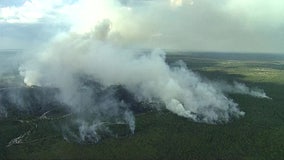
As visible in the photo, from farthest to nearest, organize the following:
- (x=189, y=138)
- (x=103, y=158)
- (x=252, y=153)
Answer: (x=189, y=138), (x=252, y=153), (x=103, y=158)

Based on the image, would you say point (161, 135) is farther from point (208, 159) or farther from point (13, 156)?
point (13, 156)

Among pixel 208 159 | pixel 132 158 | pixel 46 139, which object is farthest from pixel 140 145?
pixel 46 139

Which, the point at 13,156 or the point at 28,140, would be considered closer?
the point at 13,156

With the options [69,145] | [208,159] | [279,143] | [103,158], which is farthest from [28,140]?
[279,143]

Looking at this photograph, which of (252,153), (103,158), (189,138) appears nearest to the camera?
(103,158)

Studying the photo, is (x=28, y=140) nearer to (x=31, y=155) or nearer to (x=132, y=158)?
(x=31, y=155)

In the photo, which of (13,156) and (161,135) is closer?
(13,156)

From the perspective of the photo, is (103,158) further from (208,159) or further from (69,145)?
(208,159)
